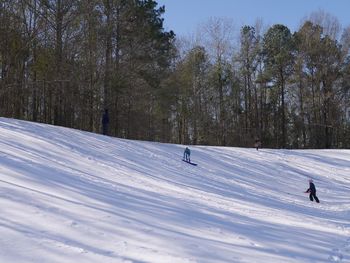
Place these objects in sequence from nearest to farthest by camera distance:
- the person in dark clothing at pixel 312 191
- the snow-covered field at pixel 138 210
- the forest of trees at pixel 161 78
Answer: the snow-covered field at pixel 138 210 < the person in dark clothing at pixel 312 191 < the forest of trees at pixel 161 78

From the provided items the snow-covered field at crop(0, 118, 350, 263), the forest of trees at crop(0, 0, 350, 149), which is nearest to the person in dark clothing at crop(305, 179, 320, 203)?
the snow-covered field at crop(0, 118, 350, 263)

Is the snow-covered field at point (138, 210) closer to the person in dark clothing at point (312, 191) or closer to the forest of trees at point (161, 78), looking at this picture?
the person in dark clothing at point (312, 191)

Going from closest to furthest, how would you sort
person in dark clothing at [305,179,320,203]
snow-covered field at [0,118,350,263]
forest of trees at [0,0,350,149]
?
1. snow-covered field at [0,118,350,263]
2. person in dark clothing at [305,179,320,203]
3. forest of trees at [0,0,350,149]

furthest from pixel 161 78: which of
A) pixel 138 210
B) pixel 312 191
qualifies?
pixel 138 210

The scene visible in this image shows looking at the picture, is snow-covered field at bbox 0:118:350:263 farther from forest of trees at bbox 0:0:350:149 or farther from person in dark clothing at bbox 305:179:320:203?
forest of trees at bbox 0:0:350:149

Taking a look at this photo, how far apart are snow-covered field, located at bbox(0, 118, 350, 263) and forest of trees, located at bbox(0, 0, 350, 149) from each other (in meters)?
12.3

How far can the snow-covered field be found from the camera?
6.42m

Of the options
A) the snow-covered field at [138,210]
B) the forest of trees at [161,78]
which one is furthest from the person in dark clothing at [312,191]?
the forest of trees at [161,78]

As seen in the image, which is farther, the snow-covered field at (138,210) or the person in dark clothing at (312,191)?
the person in dark clothing at (312,191)

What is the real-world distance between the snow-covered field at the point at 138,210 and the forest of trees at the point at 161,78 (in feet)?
40.4

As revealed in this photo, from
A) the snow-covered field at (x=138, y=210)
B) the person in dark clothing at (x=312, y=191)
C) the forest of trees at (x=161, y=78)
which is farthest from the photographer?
the forest of trees at (x=161, y=78)

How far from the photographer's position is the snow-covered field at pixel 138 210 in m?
6.42

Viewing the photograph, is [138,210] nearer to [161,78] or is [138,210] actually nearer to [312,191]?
[312,191]

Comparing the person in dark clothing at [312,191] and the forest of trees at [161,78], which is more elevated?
the forest of trees at [161,78]
